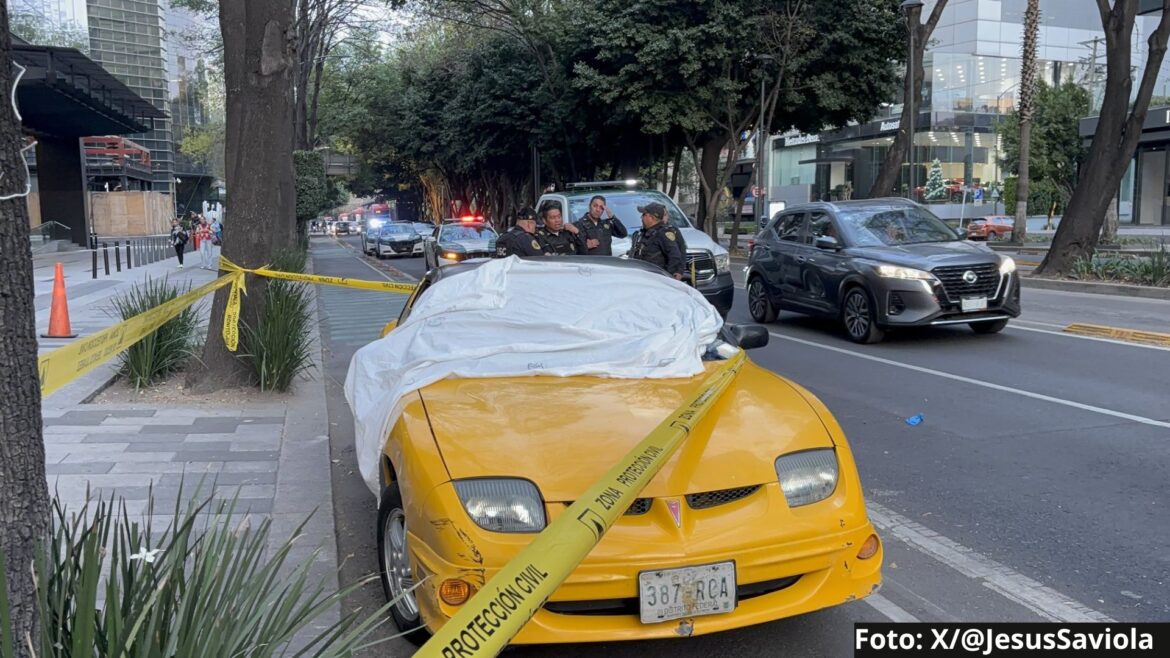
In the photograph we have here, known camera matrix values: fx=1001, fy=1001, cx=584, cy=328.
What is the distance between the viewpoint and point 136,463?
20.9 feet

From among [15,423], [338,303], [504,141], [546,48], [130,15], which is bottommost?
[338,303]

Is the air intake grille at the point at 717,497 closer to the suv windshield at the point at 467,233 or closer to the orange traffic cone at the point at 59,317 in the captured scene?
the orange traffic cone at the point at 59,317

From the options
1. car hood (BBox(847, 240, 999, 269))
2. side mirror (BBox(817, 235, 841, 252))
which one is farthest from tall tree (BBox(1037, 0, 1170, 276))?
side mirror (BBox(817, 235, 841, 252))

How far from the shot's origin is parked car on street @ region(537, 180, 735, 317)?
13.1 m

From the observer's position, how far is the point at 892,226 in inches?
495

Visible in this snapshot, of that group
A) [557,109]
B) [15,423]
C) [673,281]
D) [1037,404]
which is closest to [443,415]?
[15,423]

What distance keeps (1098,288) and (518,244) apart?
471 inches

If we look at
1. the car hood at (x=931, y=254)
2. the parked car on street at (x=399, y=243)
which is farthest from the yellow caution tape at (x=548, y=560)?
the parked car on street at (x=399, y=243)

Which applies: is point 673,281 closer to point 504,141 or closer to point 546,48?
point 546,48

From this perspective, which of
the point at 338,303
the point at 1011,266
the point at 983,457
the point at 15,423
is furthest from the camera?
the point at 338,303

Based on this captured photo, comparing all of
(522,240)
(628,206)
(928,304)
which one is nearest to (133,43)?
(628,206)

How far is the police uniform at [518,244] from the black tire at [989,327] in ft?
18.4

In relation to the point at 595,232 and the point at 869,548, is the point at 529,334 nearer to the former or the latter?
the point at 869,548

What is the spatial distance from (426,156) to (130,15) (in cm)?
2832
